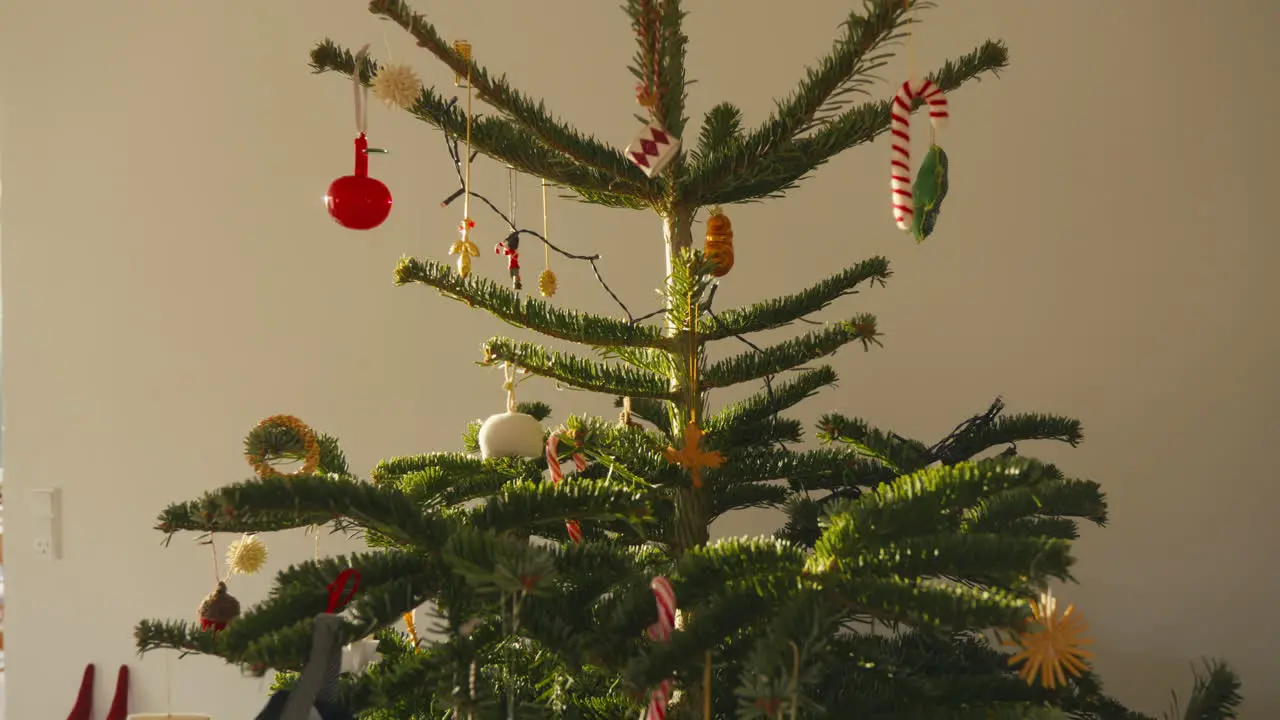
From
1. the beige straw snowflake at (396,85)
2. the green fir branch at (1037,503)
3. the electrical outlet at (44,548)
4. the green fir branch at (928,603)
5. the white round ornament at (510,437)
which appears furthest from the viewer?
the electrical outlet at (44,548)

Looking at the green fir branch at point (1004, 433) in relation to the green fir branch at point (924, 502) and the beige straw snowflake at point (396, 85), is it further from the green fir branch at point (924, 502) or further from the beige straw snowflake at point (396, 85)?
the beige straw snowflake at point (396, 85)

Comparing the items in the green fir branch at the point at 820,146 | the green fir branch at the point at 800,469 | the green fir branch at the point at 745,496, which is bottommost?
the green fir branch at the point at 745,496

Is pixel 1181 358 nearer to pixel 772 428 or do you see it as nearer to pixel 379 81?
pixel 772 428

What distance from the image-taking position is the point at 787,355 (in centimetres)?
71

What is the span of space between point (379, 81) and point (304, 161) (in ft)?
3.44

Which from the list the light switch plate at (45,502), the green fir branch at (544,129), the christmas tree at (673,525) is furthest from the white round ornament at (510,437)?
the light switch plate at (45,502)

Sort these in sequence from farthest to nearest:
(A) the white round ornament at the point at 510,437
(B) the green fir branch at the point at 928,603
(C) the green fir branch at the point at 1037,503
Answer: (A) the white round ornament at the point at 510,437 → (C) the green fir branch at the point at 1037,503 → (B) the green fir branch at the point at 928,603

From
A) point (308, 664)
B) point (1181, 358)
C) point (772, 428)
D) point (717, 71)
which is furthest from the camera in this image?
point (717, 71)

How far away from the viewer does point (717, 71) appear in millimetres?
1465

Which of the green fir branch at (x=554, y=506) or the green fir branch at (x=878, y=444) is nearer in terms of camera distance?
the green fir branch at (x=554, y=506)

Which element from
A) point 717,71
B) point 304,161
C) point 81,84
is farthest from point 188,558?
point 717,71

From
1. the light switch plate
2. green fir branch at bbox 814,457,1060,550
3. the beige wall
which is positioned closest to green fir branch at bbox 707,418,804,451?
green fir branch at bbox 814,457,1060,550

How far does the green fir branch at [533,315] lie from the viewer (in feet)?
2.19

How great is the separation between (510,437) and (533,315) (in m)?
0.13
